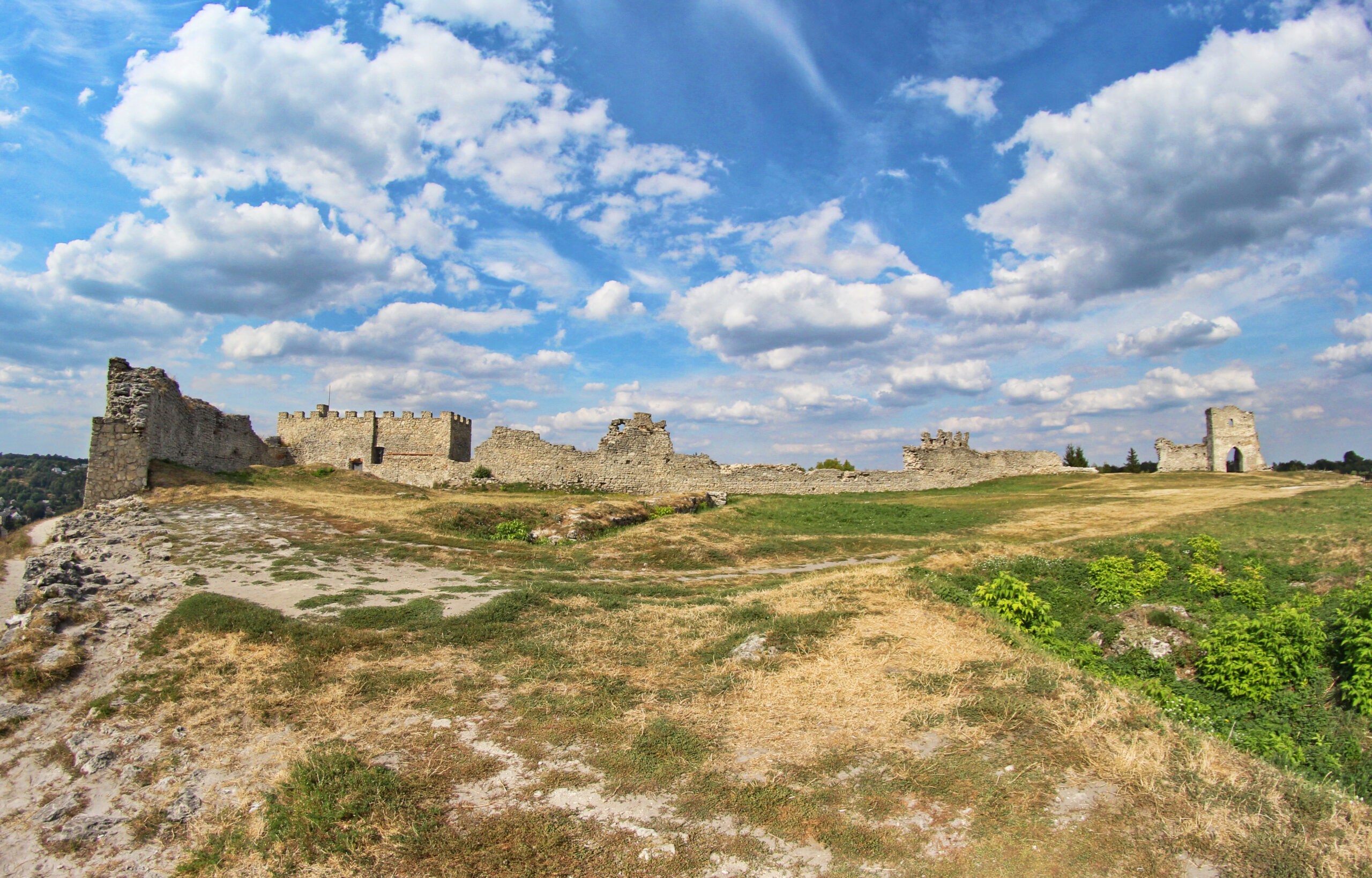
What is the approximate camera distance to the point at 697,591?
12109mm

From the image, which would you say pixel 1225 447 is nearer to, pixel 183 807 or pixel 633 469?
pixel 633 469

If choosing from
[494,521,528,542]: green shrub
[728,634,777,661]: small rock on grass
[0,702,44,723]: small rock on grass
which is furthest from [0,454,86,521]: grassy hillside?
[728,634,777,661]: small rock on grass

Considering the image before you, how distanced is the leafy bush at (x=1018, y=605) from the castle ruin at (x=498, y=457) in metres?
20.8

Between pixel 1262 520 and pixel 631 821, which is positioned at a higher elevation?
pixel 1262 520

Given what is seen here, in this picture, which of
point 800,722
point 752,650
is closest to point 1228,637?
point 752,650

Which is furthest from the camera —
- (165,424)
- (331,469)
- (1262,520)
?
(331,469)

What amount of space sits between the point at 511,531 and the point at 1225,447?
42.8 metres

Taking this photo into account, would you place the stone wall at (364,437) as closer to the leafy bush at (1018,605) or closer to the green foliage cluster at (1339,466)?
the leafy bush at (1018,605)

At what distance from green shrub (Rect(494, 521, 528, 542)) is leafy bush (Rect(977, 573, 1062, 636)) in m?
12.1

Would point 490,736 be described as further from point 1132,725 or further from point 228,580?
point 228,580

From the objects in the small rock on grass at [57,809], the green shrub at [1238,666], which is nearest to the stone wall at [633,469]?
the green shrub at [1238,666]

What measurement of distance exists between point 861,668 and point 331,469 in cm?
2741

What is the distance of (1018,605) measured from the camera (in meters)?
9.55

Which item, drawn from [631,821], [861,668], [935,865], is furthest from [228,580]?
[935,865]
